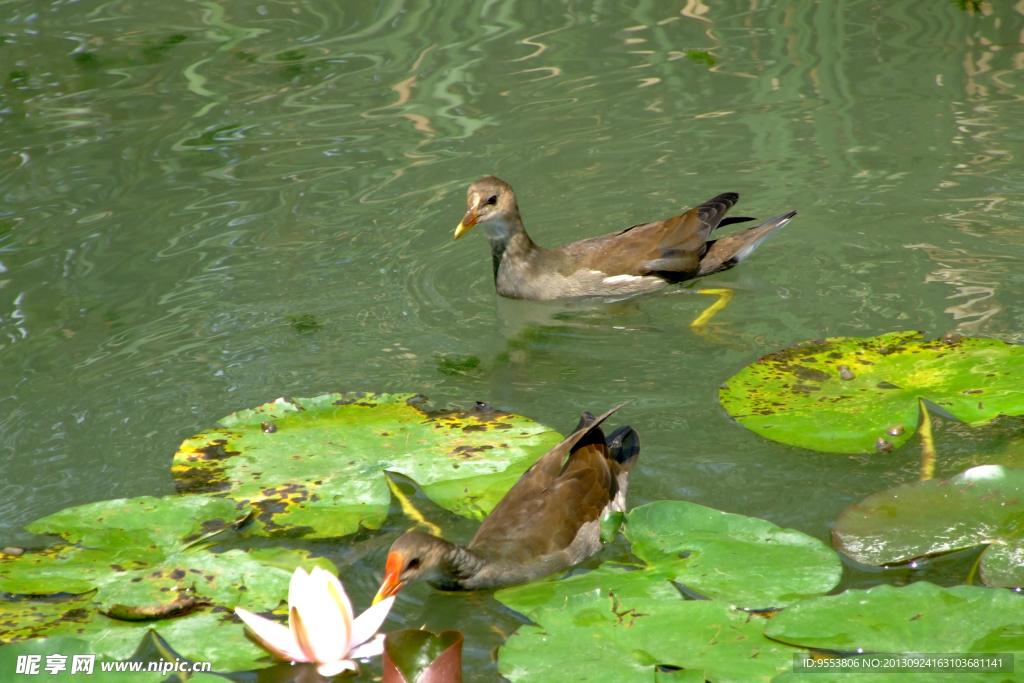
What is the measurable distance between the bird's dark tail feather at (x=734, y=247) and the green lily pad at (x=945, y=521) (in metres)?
2.43

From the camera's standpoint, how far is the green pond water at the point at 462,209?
3.75m

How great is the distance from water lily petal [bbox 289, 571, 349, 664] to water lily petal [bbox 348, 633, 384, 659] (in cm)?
6

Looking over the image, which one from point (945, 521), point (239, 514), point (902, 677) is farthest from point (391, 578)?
point (945, 521)

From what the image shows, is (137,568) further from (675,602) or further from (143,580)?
(675,602)

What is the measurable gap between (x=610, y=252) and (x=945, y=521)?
264 cm

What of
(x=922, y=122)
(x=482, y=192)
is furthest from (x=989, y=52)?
(x=482, y=192)

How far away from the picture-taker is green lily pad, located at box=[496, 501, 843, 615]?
104 inches

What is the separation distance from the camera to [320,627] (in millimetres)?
2400

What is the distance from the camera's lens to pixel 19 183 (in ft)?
20.5

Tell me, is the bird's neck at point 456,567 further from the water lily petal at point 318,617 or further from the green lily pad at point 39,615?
the green lily pad at point 39,615

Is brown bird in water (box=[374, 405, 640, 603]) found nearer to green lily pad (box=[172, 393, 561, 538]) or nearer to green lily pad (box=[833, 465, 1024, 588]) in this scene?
green lily pad (box=[172, 393, 561, 538])

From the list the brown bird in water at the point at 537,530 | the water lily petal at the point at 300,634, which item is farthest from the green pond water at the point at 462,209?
the water lily petal at the point at 300,634

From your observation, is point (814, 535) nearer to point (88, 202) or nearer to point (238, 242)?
point (238, 242)

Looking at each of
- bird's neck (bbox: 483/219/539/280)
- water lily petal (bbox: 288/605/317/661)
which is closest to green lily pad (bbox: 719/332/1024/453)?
water lily petal (bbox: 288/605/317/661)
